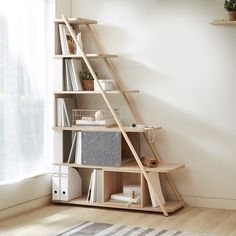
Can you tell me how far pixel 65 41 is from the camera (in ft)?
17.5

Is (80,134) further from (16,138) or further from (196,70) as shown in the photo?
(196,70)

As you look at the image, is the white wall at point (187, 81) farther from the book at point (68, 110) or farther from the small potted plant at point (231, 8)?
the book at point (68, 110)

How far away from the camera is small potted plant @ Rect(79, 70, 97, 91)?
5.30m

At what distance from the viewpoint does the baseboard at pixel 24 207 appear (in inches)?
188

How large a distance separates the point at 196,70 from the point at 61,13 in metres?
1.42

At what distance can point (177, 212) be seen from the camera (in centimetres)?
497

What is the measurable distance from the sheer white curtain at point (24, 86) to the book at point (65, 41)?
14 centimetres

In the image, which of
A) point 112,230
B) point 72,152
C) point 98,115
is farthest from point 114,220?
point 98,115

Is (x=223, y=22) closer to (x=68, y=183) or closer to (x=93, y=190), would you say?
Answer: (x=93, y=190)

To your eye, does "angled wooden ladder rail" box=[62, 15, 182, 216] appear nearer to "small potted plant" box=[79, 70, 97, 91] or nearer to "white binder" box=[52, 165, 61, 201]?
"small potted plant" box=[79, 70, 97, 91]

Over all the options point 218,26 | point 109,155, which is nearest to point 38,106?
point 109,155

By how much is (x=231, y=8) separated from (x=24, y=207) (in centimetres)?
249

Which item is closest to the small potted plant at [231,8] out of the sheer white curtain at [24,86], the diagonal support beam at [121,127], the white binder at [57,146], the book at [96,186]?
the diagonal support beam at [121,127]

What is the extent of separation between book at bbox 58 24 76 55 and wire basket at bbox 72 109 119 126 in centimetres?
57
